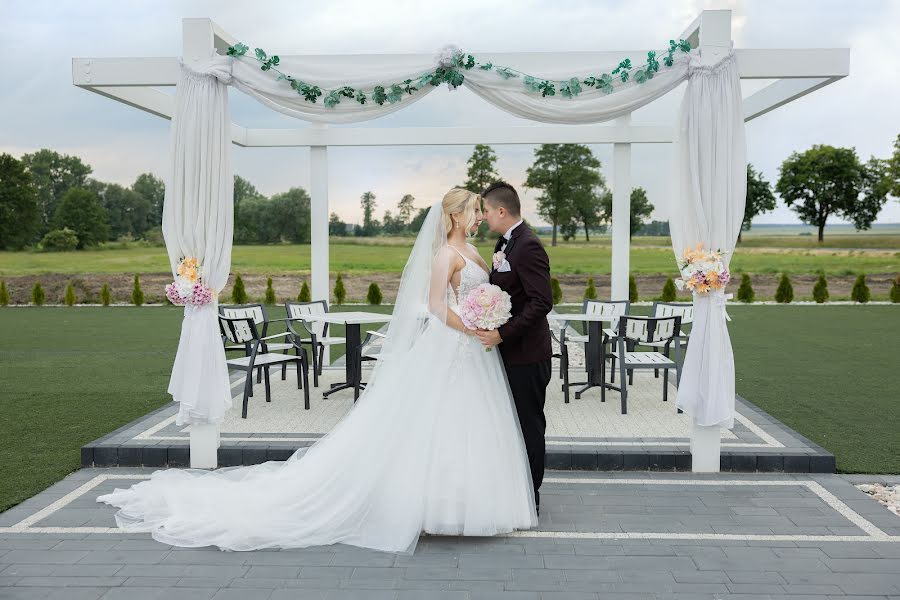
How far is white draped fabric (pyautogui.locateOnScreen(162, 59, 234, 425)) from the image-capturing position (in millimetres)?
5254

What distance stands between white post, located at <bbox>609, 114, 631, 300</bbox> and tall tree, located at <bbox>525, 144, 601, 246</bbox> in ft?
36.9

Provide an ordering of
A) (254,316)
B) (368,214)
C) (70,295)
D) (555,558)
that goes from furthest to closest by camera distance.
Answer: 1. (368,214)
2. (70,295)
3. (254,316)
4. (555,558)

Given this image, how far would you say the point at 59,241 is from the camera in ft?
80.0

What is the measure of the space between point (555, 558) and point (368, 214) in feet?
61.3

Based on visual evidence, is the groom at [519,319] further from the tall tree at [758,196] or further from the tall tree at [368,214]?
the tall tree at [758,196]

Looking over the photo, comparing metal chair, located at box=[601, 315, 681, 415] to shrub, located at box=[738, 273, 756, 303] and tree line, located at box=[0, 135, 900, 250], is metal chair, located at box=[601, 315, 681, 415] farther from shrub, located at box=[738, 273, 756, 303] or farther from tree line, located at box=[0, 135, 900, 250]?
tree line, located at box=[0, 135, 900, 250]

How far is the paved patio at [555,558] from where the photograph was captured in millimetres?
3375

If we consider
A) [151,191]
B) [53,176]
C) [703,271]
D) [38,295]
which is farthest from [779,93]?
[53,176]

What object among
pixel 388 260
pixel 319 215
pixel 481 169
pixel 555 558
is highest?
pixel 481 169

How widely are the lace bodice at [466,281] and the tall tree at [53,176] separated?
24.8 m

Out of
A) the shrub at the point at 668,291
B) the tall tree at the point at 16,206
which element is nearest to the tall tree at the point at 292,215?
the tall tree at the point at 16,206

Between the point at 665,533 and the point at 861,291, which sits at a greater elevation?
the point at 861,291

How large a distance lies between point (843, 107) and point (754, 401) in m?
19.0

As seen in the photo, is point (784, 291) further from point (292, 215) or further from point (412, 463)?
point (412, 463)
